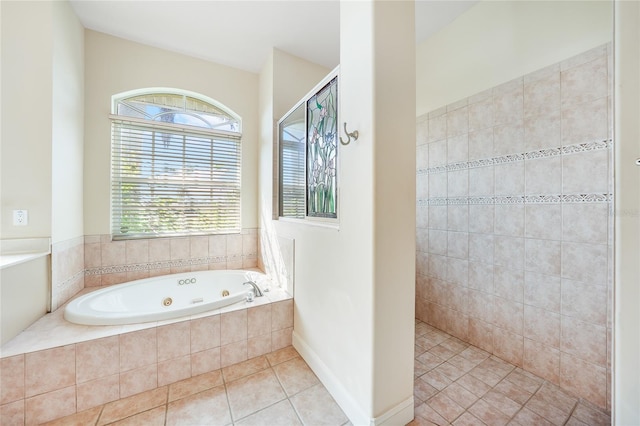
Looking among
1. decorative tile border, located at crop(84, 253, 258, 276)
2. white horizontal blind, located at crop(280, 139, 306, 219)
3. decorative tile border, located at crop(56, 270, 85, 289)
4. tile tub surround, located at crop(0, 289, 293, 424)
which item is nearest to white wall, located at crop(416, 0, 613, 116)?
white horizontal blind, located at crop(280, 139, 306, 219)

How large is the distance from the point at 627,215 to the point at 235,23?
8.99 ft

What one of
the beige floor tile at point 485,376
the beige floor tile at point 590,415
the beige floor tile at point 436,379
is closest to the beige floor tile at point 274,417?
the beige floor tile at point 436,379

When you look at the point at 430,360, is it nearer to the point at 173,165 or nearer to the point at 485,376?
the point at 485,376

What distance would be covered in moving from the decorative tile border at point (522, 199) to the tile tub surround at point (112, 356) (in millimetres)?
1752

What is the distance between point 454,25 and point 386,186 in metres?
1.97

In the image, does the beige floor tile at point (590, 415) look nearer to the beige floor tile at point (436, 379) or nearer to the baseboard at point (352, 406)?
the beige floor tile at point (436, 379)

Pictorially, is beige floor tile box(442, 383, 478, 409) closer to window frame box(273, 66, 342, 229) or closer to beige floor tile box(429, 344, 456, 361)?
beige floor tile box(429, 344, 456, 361)

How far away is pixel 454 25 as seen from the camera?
2104 mm

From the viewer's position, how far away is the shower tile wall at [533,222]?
4.49ft

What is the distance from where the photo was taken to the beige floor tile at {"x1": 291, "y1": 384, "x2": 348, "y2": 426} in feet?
4.25

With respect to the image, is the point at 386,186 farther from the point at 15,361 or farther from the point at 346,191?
the point at 15,361

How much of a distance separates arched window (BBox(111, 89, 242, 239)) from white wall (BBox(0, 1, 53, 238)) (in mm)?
618

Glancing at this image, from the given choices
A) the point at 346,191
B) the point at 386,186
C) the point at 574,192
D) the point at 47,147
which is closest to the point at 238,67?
the point at 47,147

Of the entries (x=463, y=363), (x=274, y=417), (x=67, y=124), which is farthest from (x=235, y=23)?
(x=463, y=363)
